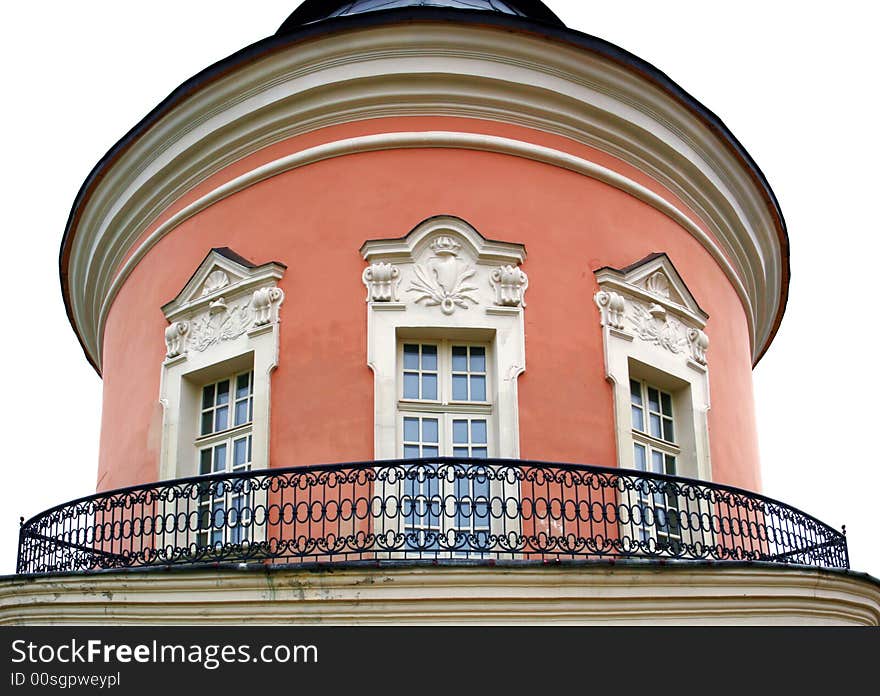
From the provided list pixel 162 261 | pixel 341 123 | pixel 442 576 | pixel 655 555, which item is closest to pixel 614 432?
pixel 655 555

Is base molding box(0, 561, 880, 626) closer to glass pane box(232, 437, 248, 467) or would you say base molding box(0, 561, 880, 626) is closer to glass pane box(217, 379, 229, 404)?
glass pane box(232, 437, 248, 467)

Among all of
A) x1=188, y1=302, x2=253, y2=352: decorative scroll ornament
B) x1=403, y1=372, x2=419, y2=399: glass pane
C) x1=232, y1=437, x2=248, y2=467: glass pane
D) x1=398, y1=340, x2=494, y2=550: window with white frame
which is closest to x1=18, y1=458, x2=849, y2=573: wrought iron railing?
x1=398, y1=340, x2=494, y2=550: window with white frame

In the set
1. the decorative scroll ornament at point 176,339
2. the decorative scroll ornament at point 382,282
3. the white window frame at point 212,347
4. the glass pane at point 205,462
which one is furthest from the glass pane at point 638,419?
the decorative scroll ornament at point 176,339

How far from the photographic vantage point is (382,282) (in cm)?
1325

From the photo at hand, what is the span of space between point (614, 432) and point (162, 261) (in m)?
5.26

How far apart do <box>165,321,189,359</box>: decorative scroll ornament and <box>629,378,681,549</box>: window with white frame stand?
4.57 m

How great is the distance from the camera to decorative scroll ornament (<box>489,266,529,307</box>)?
1329 centimetres

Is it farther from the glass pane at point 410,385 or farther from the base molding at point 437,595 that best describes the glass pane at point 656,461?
the glass pane at point 410,385

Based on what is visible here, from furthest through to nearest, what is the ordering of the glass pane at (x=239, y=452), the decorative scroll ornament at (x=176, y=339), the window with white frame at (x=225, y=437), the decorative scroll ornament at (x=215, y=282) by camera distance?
the decorative scroll ornament at (x=176, y=339) < the decorative scroll ornament at (x=215, y=282) < the glass pane at (x=239, y=452) < the window with white frame at (x=225, y=437)

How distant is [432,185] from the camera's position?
1377cm

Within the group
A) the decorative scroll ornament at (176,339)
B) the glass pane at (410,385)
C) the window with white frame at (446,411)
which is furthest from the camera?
the decorative scroll ornament at (176,339)

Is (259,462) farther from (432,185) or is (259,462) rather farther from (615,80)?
(615,80)

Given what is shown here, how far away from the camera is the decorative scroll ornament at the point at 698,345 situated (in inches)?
567

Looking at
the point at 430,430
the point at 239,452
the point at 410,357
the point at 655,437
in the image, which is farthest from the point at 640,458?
the point at 239,452
